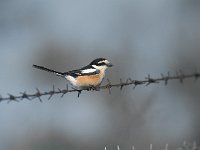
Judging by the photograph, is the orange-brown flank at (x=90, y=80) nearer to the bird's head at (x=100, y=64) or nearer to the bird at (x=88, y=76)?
the bird at (x=88, y=76)

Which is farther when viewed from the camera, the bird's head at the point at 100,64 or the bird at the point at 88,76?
the bird's head at the point at 100,64

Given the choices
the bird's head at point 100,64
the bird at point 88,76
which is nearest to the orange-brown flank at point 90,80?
the bird at point 88,76

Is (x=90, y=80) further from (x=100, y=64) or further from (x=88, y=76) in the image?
(x=100, y=64)

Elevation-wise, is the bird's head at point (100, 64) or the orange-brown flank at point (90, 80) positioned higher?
the bird's head at point (100, 64)

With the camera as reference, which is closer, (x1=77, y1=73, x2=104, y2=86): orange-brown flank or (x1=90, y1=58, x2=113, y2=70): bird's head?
(x1=77, y1=73, x2=104, y2=86): orange-brown flank

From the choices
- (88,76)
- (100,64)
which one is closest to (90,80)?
(88,76)

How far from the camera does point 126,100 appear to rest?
18.8 m

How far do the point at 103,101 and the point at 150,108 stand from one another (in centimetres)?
990

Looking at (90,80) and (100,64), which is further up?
(100,64)

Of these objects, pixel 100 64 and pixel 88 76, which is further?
pixel 100 64

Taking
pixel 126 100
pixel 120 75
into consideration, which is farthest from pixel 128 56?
pixel 126 100

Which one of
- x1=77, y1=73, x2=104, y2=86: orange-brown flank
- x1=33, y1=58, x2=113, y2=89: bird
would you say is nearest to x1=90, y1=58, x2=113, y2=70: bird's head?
x1=33, y1=58, x2=113, y2=89: bird

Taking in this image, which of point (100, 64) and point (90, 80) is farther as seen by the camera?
point (100, 64)

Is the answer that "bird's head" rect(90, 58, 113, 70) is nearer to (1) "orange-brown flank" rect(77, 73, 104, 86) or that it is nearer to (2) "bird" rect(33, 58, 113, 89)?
(2) "bird" rect(33, 58, 113, 89)
